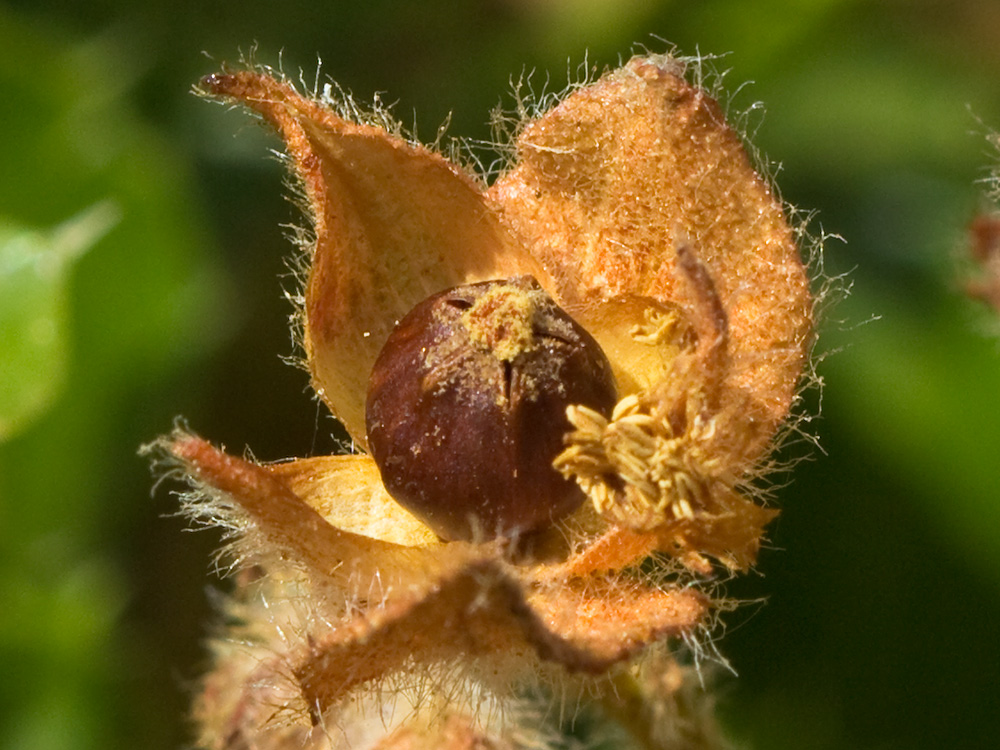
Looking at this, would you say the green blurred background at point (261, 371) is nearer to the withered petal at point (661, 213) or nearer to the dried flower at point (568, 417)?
the dried flower at point (568, 417)

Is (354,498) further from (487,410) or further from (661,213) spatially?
(661,213)

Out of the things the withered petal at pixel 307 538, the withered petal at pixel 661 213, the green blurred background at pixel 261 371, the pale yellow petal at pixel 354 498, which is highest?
the withered petal at pixel 661 213

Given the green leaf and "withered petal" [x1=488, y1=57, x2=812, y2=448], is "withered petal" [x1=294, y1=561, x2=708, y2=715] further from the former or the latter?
the green leaf

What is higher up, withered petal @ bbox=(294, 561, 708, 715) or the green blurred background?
withered petal @ bbox=(294, 561, 708, 715)

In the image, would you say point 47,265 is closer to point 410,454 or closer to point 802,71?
point 410,454

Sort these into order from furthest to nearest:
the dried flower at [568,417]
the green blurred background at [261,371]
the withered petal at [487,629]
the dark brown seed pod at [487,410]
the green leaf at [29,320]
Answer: the green blurred background at [261,371], the green leaf at [29,320], the dark brown seed pod at [487,410], the dried flower at [568,417], the withered petal at [487,629]

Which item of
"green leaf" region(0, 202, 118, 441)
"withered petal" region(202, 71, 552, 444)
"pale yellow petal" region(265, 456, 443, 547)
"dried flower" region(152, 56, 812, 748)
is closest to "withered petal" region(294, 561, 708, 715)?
"dried flower" region(152, 56, 812, 748)

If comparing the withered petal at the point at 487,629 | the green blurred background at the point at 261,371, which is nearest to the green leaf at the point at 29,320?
Result: the green blurred background at the point at 261,371

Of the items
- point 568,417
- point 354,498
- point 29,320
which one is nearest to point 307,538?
point 354,498
